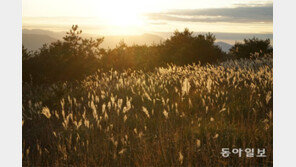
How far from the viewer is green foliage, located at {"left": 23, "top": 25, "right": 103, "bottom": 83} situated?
35.7 feet

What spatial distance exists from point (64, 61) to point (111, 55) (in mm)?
4820

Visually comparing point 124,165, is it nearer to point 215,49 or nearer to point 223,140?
point 223,140

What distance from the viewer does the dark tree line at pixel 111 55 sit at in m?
11.1

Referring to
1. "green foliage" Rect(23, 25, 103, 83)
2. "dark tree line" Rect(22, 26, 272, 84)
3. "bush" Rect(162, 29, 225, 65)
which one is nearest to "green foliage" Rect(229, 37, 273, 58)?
"dark tree line" Rect(22, 26, 272, 84)

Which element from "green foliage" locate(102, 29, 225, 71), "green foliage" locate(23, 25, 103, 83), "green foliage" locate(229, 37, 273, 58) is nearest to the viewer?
"green foliage" locate(23, 25, 103, 83)

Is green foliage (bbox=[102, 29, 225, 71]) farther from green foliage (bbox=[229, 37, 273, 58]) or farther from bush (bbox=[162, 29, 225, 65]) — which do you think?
green foliage (bbox=[229, 37, 273, 58])

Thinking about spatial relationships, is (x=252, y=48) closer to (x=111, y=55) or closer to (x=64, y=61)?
(x=111, y=55)

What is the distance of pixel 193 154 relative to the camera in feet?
12.6

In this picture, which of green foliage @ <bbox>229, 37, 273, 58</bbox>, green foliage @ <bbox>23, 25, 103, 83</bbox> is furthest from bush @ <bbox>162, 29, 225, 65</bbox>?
green foliage @ <bbox>23, 25, 103, 83</bbox>

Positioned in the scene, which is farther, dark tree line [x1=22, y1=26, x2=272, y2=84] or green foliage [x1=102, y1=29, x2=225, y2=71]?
green foliage [x1=102, y1=29, x2=225, y2=71]

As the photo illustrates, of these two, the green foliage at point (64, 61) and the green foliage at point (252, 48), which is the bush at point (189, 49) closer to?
the green foliage at point (252, 48)

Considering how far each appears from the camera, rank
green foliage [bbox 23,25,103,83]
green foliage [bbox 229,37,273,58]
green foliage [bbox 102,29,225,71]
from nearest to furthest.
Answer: green foliage [bbox 23,25,103,83] < green foliage [bbox 102,29,225,71] < green foliage [bbox 229,37,273,58]

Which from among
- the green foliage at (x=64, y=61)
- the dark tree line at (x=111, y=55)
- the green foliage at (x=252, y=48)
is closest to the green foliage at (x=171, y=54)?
the dark tree line at (x=111, y=55)

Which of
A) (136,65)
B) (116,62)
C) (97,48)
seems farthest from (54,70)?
(136,65)
